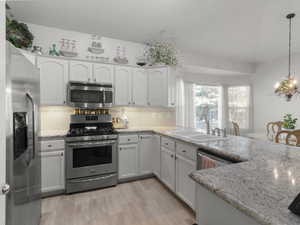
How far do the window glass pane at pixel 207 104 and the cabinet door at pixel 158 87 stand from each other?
1876 millimetres

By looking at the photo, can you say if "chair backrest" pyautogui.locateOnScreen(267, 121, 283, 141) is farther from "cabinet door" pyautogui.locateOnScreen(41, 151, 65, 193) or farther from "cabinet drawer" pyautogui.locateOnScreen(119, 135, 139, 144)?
"cabinet door" pyautogui.locateOnScreen(41, 151, 65, 193)

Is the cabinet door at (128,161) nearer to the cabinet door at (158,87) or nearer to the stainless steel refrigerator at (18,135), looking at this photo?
the cabinet door at (158,87)

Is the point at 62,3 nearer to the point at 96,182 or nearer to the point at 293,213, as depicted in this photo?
the point at 96,182

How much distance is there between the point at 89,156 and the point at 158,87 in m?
1.88

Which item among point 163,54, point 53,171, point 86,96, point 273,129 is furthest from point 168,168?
point 273,129

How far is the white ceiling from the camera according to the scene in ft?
7.25

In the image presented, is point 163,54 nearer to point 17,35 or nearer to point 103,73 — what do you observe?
point 103,73

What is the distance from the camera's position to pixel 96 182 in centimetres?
256

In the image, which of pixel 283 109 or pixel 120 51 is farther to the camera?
pixel 283 109

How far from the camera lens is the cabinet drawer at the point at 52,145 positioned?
232cm

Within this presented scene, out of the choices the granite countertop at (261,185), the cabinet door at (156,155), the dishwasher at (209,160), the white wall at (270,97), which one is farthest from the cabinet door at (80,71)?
the white wall at (270,97)

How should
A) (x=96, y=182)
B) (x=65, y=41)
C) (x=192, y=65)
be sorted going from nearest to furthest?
(x=96, y=182), (x=65, y=41), (x=192, y=65)

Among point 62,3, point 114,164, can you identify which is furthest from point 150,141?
point 62,3

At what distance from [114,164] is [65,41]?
2.52m
